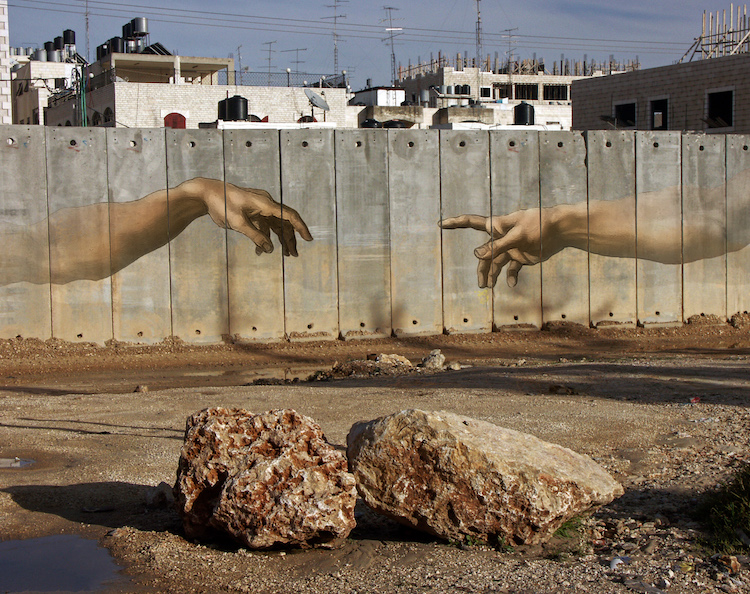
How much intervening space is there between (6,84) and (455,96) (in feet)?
93.3

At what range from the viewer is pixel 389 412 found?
809 cm

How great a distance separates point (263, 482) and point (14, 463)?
2820 millimetres

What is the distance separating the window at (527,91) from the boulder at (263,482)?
2709 inches

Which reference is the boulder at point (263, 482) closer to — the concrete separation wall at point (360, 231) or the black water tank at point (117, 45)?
the concrete separation wall at point (360, 231)

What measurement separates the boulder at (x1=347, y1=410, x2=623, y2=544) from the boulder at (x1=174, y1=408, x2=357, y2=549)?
23 centimetres

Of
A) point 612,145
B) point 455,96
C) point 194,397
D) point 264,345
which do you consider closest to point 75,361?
point 264,345

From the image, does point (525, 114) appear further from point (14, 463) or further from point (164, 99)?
point (164, 99)

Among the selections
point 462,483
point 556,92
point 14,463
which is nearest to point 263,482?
point 462,483

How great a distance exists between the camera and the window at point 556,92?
7131 centimetres

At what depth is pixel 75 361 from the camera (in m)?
12.1

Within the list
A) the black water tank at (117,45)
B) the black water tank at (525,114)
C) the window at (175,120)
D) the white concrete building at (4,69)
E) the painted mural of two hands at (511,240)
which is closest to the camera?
the painted mural of two hands at (511,240)

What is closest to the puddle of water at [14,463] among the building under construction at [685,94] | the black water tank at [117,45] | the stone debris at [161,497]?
the stone debris at [161,497]

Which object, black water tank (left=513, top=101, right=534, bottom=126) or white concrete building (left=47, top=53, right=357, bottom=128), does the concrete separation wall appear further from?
white concrete building (left=47, top=53, right=357, bottom=128)

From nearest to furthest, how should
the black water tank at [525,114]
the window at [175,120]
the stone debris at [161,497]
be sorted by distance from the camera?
1. the stone debris at [161,497]
2. the black water tank at [525,114]
3. the window at [175,120]
